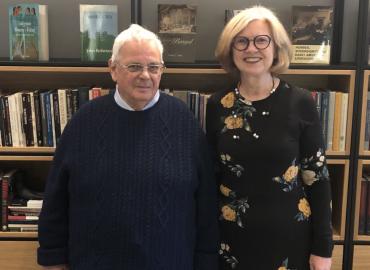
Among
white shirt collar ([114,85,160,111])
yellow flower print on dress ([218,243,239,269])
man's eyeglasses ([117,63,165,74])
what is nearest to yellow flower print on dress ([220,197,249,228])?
yellow flower print on dress ([218,243,239,269])

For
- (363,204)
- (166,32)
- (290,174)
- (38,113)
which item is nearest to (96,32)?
(166,32)

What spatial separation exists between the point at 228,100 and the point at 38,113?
0.88 metres

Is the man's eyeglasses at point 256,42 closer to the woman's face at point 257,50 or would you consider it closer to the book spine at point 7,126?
the woman's face at point 257,50

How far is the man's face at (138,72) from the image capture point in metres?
1.48

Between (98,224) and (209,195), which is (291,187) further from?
(98,224)

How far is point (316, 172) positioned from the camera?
1634 millimetres

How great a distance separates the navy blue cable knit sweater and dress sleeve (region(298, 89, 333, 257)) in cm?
34

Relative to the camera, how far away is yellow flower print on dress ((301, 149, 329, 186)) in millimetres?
1624

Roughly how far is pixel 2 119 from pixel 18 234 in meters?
0.52

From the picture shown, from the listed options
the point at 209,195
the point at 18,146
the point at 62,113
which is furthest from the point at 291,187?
the point at 18,146

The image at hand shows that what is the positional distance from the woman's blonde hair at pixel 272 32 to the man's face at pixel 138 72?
278 mm

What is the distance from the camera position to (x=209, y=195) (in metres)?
1.62

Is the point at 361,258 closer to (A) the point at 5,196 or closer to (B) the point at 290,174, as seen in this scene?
(B) the point at 290,174

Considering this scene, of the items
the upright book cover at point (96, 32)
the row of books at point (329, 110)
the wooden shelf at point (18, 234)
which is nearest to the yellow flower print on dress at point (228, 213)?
the row of books at point (329, 110)
